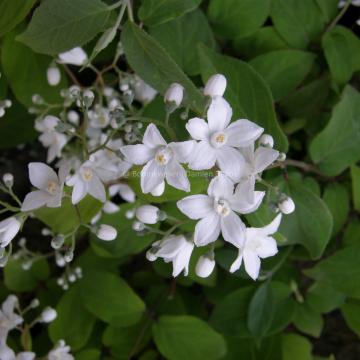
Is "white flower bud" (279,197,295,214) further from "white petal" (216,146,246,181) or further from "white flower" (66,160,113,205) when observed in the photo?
Answer: "white flower" (66,160,113,205)

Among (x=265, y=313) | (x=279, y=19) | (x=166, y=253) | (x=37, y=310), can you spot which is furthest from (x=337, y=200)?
(x=37, y=310)

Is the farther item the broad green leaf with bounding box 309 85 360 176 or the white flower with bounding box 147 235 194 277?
the broad green leaf with bounding box 309 85 360 176

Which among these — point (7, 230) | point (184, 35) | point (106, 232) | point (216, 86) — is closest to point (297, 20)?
point (184, 35)

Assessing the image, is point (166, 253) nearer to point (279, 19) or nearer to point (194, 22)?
point (194, 22)

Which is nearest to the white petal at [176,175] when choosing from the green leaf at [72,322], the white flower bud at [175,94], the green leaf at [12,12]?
the white flower bud at [175,94]

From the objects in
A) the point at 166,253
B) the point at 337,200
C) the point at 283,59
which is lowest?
the point at 337,200

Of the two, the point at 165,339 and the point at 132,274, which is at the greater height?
the point at 165,339

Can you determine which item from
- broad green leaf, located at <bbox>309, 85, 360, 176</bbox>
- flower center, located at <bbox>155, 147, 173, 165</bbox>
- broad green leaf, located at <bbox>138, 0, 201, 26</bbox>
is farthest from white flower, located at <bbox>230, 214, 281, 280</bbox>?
broad green leaf, located at <bbox>138, 0, 201, 26</bbox>
